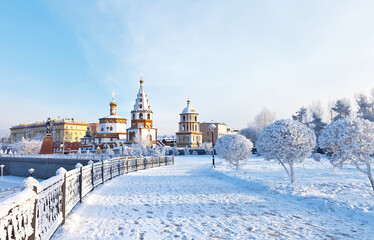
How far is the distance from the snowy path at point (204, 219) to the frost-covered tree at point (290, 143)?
2.73 metres

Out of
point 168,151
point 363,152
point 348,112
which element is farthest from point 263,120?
point 363,152

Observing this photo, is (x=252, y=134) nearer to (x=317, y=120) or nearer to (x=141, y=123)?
(x=317, y=120)

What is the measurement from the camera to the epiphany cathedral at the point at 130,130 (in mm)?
61719

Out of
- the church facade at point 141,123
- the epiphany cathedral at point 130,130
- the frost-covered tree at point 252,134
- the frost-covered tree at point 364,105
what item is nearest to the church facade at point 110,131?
the epiphany cathedral at point 130,130

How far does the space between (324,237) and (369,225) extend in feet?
5.62

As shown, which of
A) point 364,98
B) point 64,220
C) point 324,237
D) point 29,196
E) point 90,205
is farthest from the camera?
point 364,98

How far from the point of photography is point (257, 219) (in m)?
5.75

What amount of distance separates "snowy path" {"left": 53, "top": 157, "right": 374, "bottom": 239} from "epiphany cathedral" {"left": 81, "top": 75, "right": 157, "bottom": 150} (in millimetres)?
52888

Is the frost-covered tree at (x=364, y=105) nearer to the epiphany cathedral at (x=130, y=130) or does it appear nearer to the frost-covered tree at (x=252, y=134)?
the frost-covered tree at (x=252, y=134)

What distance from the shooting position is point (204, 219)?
5.77m

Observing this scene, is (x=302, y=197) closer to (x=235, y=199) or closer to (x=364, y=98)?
(x=235, y=199)

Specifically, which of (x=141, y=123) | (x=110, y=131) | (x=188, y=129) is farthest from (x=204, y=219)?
(x=110, y=131)

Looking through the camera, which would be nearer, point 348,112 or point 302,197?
point 302,197

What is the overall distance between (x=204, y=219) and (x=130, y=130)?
2320 inches
